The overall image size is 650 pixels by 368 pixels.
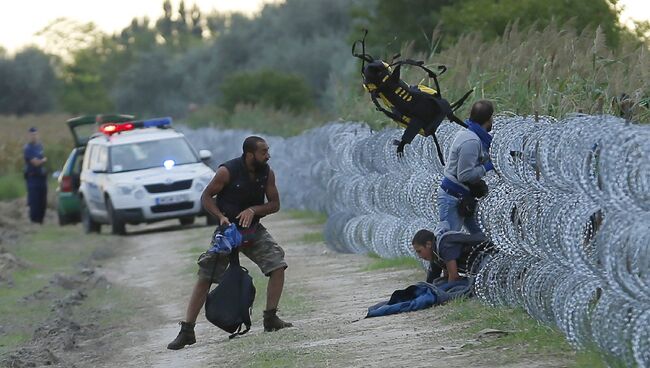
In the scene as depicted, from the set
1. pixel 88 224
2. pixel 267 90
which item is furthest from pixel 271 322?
pixel 267 90

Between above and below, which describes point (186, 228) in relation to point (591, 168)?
below

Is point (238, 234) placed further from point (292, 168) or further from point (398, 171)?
point (292, 168)

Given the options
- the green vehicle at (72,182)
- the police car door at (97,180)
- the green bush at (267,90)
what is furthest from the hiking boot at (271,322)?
the green bush at (267,90)

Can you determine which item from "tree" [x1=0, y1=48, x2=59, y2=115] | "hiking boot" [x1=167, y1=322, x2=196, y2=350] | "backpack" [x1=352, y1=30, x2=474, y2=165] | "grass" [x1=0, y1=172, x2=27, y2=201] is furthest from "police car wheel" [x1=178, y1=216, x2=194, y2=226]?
"tree" [x1=0, y1=48, x2=59, y2=115]

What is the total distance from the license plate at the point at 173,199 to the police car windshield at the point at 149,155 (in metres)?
0.96

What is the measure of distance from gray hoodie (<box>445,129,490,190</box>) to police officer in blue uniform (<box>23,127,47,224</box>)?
66.7ft

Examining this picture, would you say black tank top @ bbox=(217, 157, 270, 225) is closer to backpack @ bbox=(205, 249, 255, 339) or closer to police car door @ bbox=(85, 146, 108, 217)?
backpack @ bbox=(205, 249, 255, 339)

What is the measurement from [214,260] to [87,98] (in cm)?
11324

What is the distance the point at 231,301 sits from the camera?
12555 mm

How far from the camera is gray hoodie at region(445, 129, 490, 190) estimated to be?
41.5 ft

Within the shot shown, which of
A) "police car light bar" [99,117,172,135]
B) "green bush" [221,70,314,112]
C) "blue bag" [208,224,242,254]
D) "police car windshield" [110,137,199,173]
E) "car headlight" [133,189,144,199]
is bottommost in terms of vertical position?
"green bush" [221,70,314,112]

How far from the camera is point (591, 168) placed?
356 inches

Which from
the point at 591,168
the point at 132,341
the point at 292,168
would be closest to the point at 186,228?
the point at 292,168

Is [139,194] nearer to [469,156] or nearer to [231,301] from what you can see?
[231,301]
